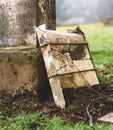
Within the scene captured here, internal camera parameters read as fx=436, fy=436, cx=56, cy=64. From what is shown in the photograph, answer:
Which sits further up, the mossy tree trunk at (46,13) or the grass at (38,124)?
the mossy tree trunk at (46,13)

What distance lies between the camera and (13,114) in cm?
471

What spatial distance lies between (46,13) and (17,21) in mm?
446

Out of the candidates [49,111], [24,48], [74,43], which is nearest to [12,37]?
[24,48]

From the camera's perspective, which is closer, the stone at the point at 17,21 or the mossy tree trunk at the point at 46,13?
the stone at the point at 17,21

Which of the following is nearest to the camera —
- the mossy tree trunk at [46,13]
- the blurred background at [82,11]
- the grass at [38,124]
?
the grass at [38,124]

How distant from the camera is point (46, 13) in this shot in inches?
217

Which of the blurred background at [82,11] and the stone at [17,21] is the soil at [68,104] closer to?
the stone at [17,21]

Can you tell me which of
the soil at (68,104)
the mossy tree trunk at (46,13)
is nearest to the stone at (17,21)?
the mossy tree trunk at (46,13)

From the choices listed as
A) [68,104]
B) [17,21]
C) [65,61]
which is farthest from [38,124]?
[17,21]

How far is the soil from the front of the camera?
4.67 metres

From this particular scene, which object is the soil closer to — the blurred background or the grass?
the grass

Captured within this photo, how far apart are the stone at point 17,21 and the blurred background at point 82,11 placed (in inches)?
1977

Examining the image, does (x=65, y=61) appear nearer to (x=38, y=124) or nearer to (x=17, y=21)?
(x=17, y=21)

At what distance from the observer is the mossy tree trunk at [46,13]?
17.7ft
